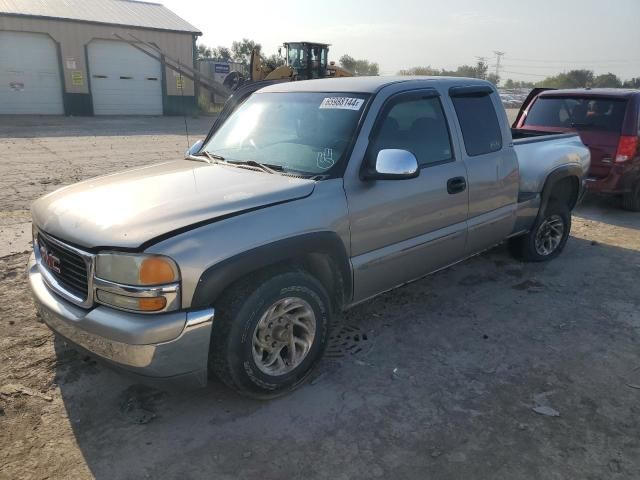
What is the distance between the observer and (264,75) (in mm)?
23203

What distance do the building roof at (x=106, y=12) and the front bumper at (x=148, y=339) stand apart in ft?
83.6

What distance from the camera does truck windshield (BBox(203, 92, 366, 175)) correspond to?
133 inches

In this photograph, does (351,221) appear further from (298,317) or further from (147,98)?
(147,98)

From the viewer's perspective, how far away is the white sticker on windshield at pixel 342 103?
3484 mm

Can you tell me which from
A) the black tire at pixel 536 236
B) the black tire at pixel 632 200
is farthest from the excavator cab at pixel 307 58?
the black tire at pixel 536 236

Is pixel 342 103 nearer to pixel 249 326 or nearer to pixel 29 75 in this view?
pixel 249 326

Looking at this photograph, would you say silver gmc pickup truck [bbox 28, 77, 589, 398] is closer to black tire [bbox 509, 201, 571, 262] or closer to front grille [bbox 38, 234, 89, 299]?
front grille [bbox 38, 234, 89, 299]

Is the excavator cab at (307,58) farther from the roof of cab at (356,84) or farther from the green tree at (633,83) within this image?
the green tree at (633,83)

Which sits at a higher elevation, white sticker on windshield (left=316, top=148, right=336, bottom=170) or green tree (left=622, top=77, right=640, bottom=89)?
green tree (left=622, top=77, right=640, bottom=89)

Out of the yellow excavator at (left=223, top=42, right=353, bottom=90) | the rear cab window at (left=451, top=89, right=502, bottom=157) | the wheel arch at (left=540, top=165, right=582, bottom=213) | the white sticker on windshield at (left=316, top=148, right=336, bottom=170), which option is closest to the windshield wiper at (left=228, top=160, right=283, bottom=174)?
the white sticker on windshield at (left=316, top=148, right=336, bottom=170)

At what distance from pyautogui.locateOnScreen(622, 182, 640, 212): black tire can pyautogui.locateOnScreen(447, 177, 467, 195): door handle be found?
496cm

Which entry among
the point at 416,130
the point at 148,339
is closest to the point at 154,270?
the point at 148,339

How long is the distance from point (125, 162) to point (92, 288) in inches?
363

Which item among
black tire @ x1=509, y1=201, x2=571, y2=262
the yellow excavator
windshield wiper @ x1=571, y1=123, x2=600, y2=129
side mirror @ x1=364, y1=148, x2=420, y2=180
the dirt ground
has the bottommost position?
the dirt ground
